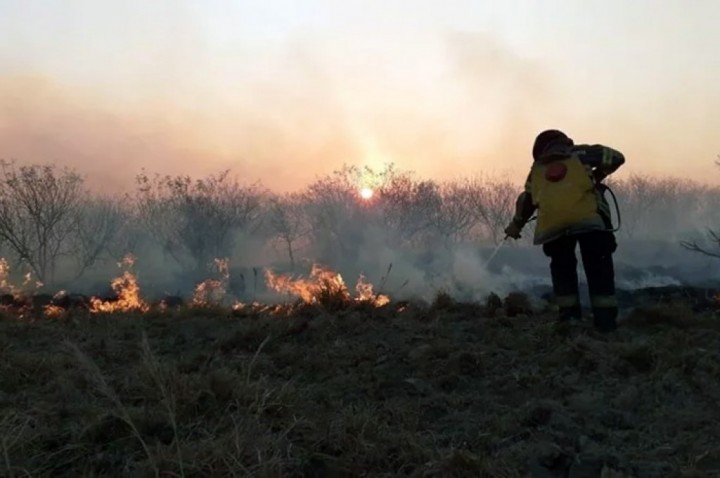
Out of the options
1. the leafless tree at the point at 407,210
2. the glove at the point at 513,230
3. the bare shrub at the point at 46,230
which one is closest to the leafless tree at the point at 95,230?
the bare shrub at the point at 46,230

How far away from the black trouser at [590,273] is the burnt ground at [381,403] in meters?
0.22

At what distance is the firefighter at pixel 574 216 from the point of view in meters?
5.05

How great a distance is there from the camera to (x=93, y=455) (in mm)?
2586

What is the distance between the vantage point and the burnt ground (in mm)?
2443

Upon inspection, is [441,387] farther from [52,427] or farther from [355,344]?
[52,427]

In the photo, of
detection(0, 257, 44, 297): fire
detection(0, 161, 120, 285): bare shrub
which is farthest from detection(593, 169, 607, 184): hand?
detection(0, 161, 120, 285): bare shrub

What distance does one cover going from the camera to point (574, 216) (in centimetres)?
505

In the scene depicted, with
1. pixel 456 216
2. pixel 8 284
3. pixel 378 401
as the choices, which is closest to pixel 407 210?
pixel 456 216

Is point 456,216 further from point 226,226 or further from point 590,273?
point 590,273

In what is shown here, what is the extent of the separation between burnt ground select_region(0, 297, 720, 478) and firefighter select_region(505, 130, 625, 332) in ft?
1.45

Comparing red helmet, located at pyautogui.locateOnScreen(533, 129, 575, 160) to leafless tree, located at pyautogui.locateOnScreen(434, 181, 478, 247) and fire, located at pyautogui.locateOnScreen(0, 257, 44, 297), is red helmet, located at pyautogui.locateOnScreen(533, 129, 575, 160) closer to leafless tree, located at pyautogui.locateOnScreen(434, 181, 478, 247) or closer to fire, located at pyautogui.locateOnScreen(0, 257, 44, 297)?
fire, located at pyautogui.locateOnScreen(0, 257, 44, 297)

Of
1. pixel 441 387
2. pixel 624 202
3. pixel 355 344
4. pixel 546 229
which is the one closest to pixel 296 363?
pixel 355 344

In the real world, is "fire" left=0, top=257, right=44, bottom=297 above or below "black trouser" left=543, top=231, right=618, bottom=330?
above

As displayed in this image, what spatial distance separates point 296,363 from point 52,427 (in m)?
1.61
